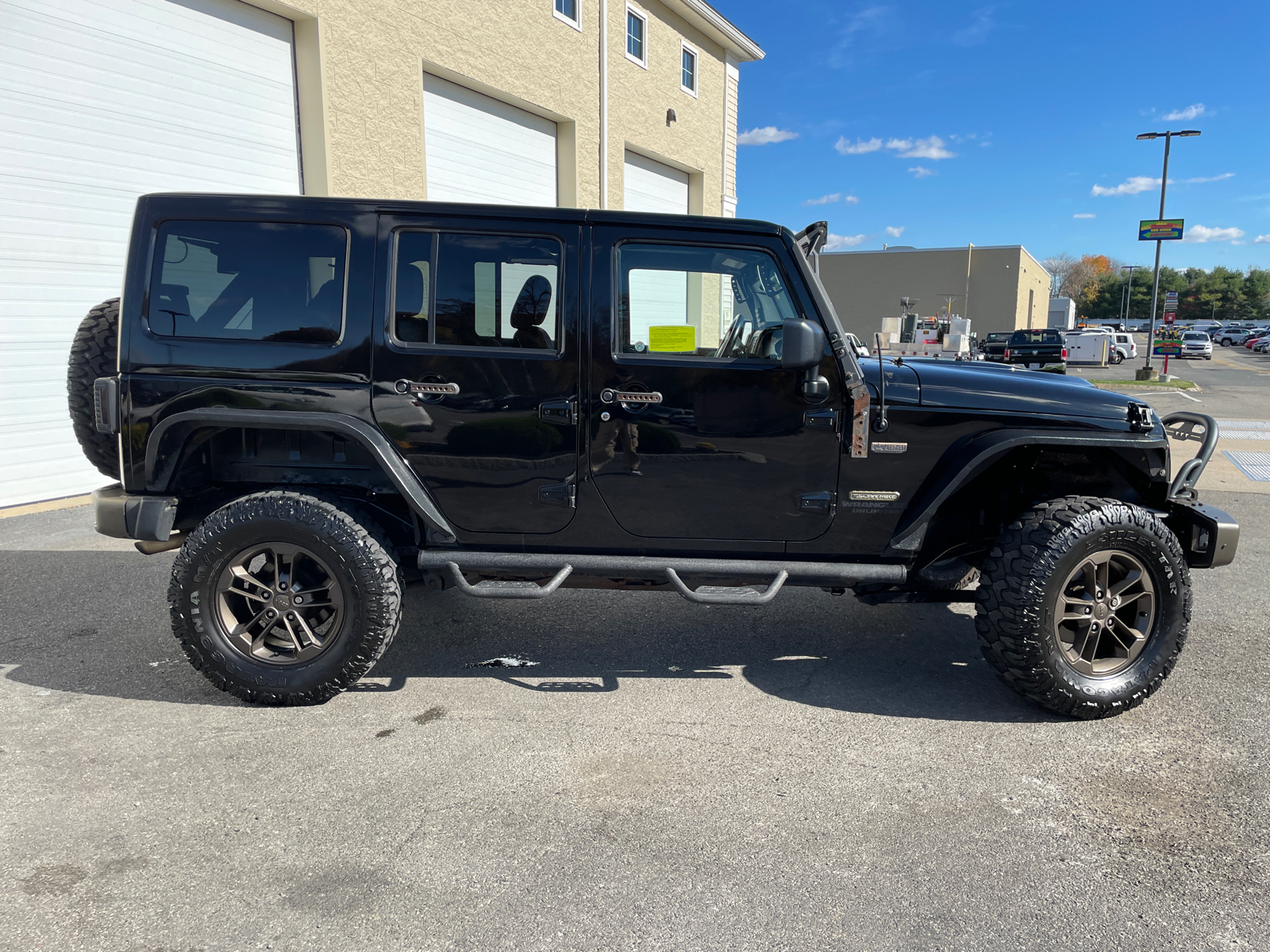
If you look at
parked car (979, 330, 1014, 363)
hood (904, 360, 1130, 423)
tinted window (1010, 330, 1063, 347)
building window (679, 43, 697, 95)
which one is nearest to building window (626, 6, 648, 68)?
building window (679, 43, 697, 95)

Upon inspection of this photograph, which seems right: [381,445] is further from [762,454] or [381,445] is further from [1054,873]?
[1054,873]

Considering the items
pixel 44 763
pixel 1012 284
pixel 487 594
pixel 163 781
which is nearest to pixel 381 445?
pixel 487 594

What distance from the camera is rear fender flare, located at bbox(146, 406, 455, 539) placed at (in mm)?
3418

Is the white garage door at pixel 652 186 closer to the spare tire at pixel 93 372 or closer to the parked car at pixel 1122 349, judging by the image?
the spare tire at pixel 93 372

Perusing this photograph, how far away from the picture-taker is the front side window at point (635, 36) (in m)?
15.0

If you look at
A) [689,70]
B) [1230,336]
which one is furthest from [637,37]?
[1230,336]

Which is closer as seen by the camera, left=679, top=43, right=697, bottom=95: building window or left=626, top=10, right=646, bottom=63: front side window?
left=626, top=10, right=646, bottom=63: front side window

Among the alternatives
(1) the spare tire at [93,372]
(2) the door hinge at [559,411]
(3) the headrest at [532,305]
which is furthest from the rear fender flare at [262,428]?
(3) the headrest at [532,305]

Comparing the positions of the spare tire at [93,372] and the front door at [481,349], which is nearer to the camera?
the front door at [481,349]

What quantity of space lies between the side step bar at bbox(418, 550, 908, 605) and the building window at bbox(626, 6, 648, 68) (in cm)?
1375

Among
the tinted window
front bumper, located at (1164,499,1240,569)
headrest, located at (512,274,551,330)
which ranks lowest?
front bumper, located at (1164,499,1240,569)

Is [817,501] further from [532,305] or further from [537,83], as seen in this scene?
[537,83]

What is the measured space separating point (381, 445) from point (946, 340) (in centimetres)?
1803

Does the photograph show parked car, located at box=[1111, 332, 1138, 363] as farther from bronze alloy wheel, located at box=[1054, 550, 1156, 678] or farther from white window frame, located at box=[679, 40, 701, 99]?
bronze alloy wheel, located at box=[1054, 550, 1156, 678]
